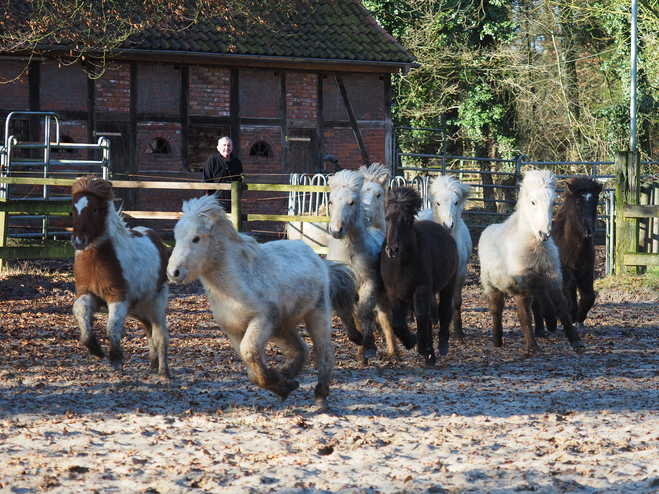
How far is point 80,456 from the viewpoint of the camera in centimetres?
470

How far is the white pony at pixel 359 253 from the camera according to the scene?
7715 millimetres

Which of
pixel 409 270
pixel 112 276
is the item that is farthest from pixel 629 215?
pixel 112 276

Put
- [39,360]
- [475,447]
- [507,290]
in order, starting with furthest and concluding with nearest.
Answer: [507,290]
[39,360]
[475,447]

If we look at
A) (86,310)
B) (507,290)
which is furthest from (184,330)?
(507,290)

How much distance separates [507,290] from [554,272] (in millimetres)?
607

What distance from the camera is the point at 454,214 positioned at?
9.62 m

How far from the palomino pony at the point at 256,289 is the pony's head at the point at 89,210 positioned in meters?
1.48

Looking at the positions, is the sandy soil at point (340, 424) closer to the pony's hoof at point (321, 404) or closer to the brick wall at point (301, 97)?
the pony's hoof at point (321, 404)

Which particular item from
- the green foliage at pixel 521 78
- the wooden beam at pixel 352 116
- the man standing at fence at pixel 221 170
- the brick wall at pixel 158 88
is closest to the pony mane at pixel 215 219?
the man standing at fence at pixel 221 170

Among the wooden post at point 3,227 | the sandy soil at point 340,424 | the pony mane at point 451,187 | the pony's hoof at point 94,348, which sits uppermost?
the pony mane at point 451,187

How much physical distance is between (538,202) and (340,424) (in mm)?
3893

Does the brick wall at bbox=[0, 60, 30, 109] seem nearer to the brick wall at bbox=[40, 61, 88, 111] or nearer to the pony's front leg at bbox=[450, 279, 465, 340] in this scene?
the brick wall at bbox=[40, 61, 88, 111]

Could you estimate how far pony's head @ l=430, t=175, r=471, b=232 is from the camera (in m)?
9.51

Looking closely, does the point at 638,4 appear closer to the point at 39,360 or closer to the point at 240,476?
the point at 39,360
